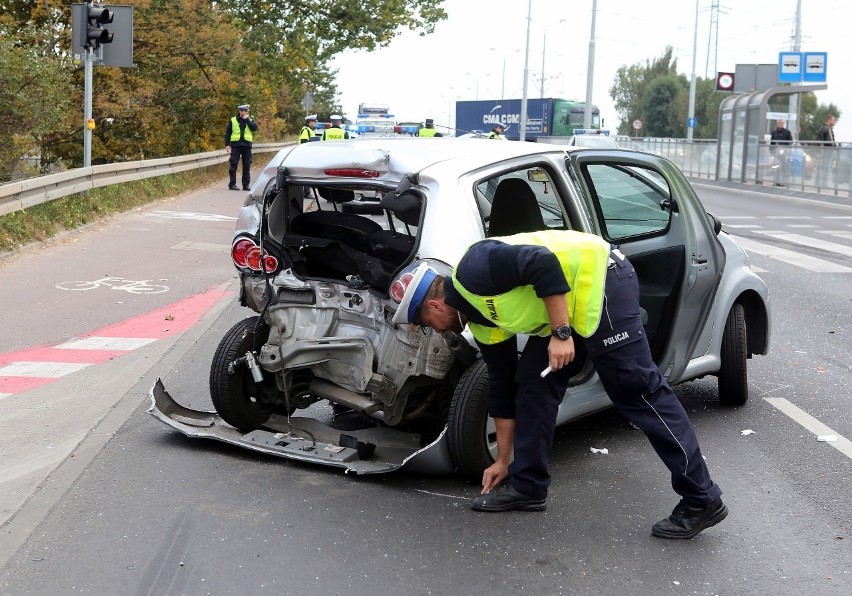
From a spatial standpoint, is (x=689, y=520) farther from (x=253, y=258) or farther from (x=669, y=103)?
(x=669, y=103)

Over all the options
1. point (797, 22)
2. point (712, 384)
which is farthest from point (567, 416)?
point (797, 22)

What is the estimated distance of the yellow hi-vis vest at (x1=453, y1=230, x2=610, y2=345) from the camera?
474 cm

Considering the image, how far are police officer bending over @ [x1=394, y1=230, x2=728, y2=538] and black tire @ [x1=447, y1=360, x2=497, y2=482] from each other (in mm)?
143

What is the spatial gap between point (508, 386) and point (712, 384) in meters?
3.22

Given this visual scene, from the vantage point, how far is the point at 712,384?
7.99 metres

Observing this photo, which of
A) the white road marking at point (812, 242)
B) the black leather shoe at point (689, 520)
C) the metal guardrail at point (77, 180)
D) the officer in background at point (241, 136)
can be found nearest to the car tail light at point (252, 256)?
the black leather shoe at point (689, 520)

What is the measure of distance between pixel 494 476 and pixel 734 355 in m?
2.37

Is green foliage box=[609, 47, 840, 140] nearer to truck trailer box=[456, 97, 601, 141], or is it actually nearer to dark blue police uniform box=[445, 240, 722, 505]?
truck trailer box=[456, 97, 601, 141]

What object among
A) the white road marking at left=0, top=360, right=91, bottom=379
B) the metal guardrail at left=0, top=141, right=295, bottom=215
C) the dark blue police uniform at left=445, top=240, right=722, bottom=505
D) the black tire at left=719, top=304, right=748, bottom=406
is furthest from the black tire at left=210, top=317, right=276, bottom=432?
the metal guardrail at left=0, top=141, right=295, bottom=215

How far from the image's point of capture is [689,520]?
16.0 ft

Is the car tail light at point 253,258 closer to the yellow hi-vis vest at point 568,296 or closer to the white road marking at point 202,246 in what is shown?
the yellow hi-vis vest at point 568,296

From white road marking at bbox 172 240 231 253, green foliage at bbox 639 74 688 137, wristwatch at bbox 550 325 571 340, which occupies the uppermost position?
green foliage at bbox 639 74 688 137

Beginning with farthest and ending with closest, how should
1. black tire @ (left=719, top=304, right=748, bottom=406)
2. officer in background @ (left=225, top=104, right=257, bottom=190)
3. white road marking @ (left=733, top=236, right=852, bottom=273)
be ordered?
1. officer in background @ (left=225, top=104, right=257, bottom=190)
2. white road marking @ (left=733, top=236, right=852, bottom=273)
3. black tire @ (left=719, top=304, right=748, bottom=406)

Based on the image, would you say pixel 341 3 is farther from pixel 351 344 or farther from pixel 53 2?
pixel 351 344
